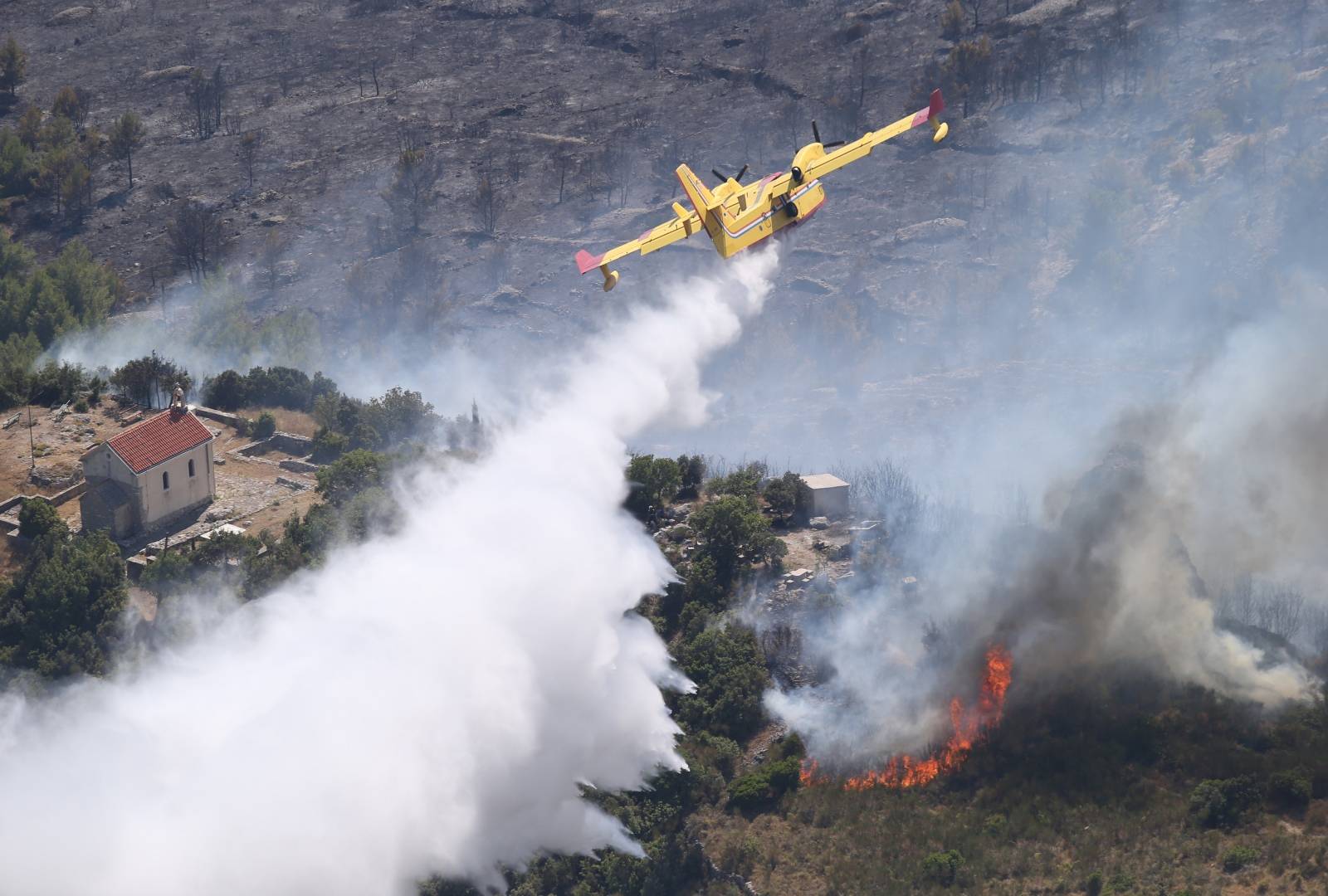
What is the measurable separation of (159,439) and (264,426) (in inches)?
479

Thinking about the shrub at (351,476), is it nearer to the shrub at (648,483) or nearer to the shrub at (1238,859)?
the shrub at (648,483)

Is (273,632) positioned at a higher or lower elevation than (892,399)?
higher

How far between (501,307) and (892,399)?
108 ft

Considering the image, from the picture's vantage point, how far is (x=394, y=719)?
238 feet

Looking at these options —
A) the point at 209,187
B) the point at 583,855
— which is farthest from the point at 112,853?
the point at 209,187

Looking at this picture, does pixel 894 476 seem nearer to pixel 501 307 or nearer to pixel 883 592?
pixel 883 592

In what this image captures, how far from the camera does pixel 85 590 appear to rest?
85.6 metres

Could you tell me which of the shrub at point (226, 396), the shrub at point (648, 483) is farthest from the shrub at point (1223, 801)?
the shrub at point (226, 396)

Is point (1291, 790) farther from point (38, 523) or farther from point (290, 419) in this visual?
point (290, 419)

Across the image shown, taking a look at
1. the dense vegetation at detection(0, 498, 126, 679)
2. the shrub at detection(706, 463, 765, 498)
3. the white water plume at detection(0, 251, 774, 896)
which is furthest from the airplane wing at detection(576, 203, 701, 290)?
the dense vegetation at detection(0, 498, 126, 679)

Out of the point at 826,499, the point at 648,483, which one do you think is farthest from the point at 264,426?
the point at 826,499

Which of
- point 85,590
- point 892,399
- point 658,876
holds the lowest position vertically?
point 892,399

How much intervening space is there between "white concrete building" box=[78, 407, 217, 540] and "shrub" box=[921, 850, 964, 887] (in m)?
43.1

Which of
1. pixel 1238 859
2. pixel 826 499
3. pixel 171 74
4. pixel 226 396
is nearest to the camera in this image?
pixel 1238 859
